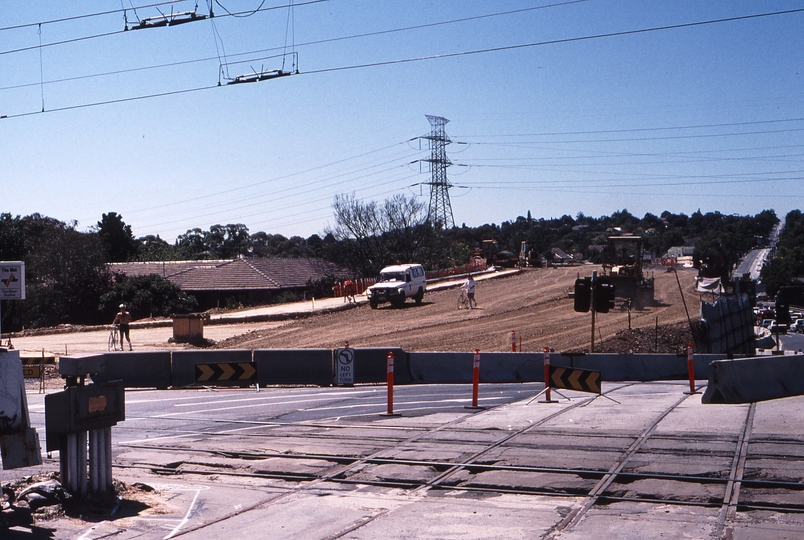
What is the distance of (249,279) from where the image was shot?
2645 inches

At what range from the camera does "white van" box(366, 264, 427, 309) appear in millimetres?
45562

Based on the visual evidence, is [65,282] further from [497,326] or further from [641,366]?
[641,366]

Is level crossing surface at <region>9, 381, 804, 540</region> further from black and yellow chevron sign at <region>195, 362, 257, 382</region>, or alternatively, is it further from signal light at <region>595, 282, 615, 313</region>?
signal light at <region>595, 282, 615, 313</region>

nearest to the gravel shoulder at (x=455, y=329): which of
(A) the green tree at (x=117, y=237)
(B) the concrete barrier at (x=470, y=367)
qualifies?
(B) the concrete barrier at (x=470, y=367)

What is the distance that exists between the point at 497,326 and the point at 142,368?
744 inches

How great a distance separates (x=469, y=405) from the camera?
56.7 feet

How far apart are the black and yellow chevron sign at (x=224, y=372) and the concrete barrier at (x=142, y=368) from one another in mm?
5313

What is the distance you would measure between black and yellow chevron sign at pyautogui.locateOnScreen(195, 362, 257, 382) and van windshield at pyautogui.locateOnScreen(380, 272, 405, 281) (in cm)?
2731

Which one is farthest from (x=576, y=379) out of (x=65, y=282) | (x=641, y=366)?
(x=65, y=282)

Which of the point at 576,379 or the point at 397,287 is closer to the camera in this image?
the point at 576,379

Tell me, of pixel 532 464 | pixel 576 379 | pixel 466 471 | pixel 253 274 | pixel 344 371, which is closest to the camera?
pixel 466 471

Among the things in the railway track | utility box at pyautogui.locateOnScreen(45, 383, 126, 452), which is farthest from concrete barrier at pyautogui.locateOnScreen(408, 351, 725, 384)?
utility box at pyautogui.locateOnScreen(45, 383, 126, 452)

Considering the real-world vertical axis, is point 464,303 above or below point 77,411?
below

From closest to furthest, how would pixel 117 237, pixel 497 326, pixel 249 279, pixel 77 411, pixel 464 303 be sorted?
pixel 77 411 < pixel 497 326 < pixel 464 303 < pixel 249 279 < pixel 117 237
